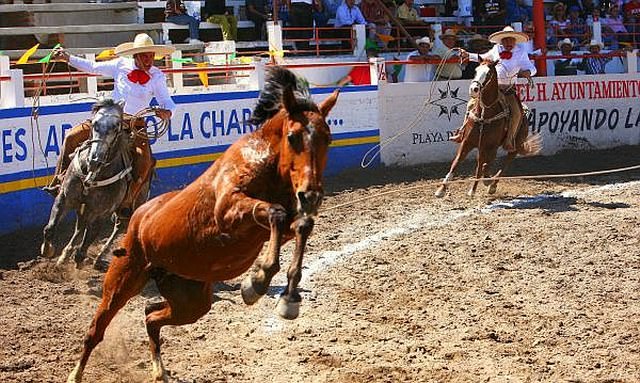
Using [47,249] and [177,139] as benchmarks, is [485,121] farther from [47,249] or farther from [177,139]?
[47,249]

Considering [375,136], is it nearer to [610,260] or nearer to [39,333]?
[610,260]

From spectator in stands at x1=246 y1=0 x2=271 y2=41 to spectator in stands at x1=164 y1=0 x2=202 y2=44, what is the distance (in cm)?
108

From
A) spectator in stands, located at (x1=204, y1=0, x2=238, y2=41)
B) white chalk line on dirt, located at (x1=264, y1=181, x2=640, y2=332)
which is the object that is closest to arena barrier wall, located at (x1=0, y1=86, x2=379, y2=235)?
white chalk line on dirt, located at (x1=264, y1=181, x2=640, y2=332)

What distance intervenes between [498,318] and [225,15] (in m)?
11.5

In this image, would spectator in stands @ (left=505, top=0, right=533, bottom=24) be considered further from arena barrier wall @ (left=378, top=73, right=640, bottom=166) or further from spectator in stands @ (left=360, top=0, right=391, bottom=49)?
spectator in stands @ (left=360, top=0, right=391, bottom=49)

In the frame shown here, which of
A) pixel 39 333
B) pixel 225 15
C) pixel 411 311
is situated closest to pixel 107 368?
pixel 39 333

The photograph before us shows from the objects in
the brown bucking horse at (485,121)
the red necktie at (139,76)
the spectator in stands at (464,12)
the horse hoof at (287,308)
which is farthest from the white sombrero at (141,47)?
the spectator in stands at (464,12)

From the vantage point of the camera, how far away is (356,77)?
53.1 ft

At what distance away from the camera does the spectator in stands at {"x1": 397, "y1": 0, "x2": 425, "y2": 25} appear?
768 inches

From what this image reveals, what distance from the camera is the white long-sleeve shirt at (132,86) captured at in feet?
32.4

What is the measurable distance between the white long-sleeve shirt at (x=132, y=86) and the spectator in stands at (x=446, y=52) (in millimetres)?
7870

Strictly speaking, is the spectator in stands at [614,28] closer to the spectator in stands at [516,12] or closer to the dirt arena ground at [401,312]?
the spectator in stands at [516,12]

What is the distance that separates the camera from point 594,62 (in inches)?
787

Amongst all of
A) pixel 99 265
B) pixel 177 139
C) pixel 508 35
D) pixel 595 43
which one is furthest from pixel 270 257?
pixel 595 43
